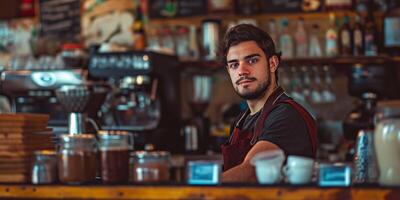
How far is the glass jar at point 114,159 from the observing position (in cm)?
235

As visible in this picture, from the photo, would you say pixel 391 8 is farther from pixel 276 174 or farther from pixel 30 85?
pixel 276 174

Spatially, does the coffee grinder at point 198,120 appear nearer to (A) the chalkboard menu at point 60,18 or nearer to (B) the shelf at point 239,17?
(B) the shelf at point 239,17

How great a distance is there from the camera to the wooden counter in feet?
6.72

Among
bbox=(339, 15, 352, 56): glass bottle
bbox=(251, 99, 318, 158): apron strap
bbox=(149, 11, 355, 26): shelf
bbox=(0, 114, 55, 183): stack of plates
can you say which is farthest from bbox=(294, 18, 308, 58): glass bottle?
bbox=(0, 114, 55, 183): stack of plates

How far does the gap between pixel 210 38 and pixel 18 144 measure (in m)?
3.44

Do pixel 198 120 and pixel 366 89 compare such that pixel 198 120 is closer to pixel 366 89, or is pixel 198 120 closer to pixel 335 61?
pixel 335 61

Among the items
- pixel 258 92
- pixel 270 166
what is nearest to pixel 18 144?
pixel 270 166

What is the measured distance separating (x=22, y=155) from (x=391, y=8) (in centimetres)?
385

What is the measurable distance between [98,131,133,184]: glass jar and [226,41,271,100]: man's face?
0.78 metres

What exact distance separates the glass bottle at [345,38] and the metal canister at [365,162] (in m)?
2.76

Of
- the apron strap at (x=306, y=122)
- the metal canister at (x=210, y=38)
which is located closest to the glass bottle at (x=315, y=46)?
the metal canister at (x=210, y=38)

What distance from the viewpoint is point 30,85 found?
18.8 feet

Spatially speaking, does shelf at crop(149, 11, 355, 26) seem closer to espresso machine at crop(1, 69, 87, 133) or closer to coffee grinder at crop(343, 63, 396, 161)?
coffee grinder at crop(343, 63, 396, 161)

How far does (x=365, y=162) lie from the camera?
270 cm
